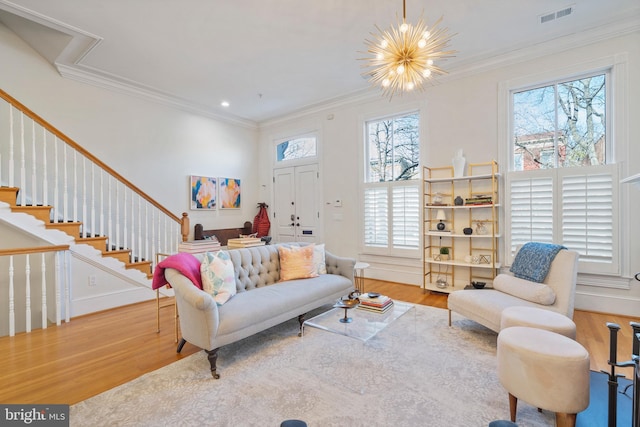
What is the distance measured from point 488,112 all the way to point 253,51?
3.38m

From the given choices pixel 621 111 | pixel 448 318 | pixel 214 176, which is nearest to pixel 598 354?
pixel 448 318

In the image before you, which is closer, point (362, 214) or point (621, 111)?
point (621, 111)

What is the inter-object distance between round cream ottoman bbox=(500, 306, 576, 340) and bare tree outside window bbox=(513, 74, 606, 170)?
8.10 ft

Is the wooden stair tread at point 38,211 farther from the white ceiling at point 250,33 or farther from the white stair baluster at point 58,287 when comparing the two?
the white ceiling at point 250,33

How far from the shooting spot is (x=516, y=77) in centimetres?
409

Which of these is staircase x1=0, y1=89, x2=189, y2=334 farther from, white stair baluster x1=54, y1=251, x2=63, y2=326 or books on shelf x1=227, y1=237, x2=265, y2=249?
books on shelf x1=227, y1=237, x2=265, y2=249

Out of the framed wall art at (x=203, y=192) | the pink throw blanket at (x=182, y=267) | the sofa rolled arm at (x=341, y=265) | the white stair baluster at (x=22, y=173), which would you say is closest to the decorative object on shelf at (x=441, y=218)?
the sofa rolled arm at (x=341, y=265)

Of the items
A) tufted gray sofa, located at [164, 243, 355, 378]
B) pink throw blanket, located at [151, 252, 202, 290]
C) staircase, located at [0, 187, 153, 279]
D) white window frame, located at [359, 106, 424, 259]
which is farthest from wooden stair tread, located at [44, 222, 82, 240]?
white window frame, located at [359, 106, 424, 259]

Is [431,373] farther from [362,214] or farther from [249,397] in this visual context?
[362,214]

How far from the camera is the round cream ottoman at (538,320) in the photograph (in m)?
2.13

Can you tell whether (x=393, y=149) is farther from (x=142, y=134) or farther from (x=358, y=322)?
(x=142, y=134)

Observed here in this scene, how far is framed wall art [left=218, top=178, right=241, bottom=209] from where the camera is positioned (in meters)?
6.33

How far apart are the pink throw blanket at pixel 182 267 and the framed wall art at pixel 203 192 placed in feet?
10.4

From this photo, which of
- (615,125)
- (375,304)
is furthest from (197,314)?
(615,125)
